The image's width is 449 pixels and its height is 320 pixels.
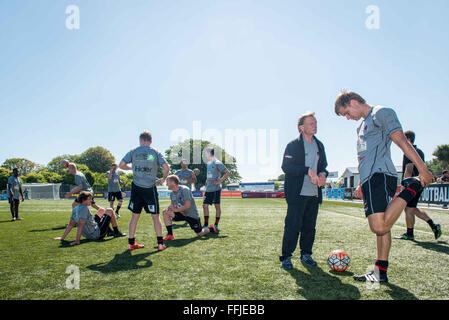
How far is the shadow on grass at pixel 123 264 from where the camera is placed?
389cm

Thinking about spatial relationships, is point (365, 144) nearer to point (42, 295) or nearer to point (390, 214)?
point (390, 214)

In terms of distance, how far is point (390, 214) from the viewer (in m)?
3.05

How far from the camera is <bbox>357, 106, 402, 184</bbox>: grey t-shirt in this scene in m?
3.16

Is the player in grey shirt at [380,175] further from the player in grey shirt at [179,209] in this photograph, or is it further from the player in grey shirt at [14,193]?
the player in grey shirt at [14,193]

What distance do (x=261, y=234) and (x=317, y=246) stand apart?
1.78m

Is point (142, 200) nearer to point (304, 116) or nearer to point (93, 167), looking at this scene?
point (304, 116)

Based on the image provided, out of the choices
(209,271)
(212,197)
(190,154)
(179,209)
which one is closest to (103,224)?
(179,209)

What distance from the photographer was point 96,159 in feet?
271

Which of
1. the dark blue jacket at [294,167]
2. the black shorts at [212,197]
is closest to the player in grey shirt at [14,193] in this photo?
the black shorts at [212,197]

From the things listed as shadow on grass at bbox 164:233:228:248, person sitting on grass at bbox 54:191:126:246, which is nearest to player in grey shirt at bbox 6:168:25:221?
person sitting on grass at bbox 54:191:126:246

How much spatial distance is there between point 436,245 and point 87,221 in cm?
716

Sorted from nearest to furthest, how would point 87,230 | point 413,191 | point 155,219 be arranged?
point 413,191 → point 155,219 → point 87,230
